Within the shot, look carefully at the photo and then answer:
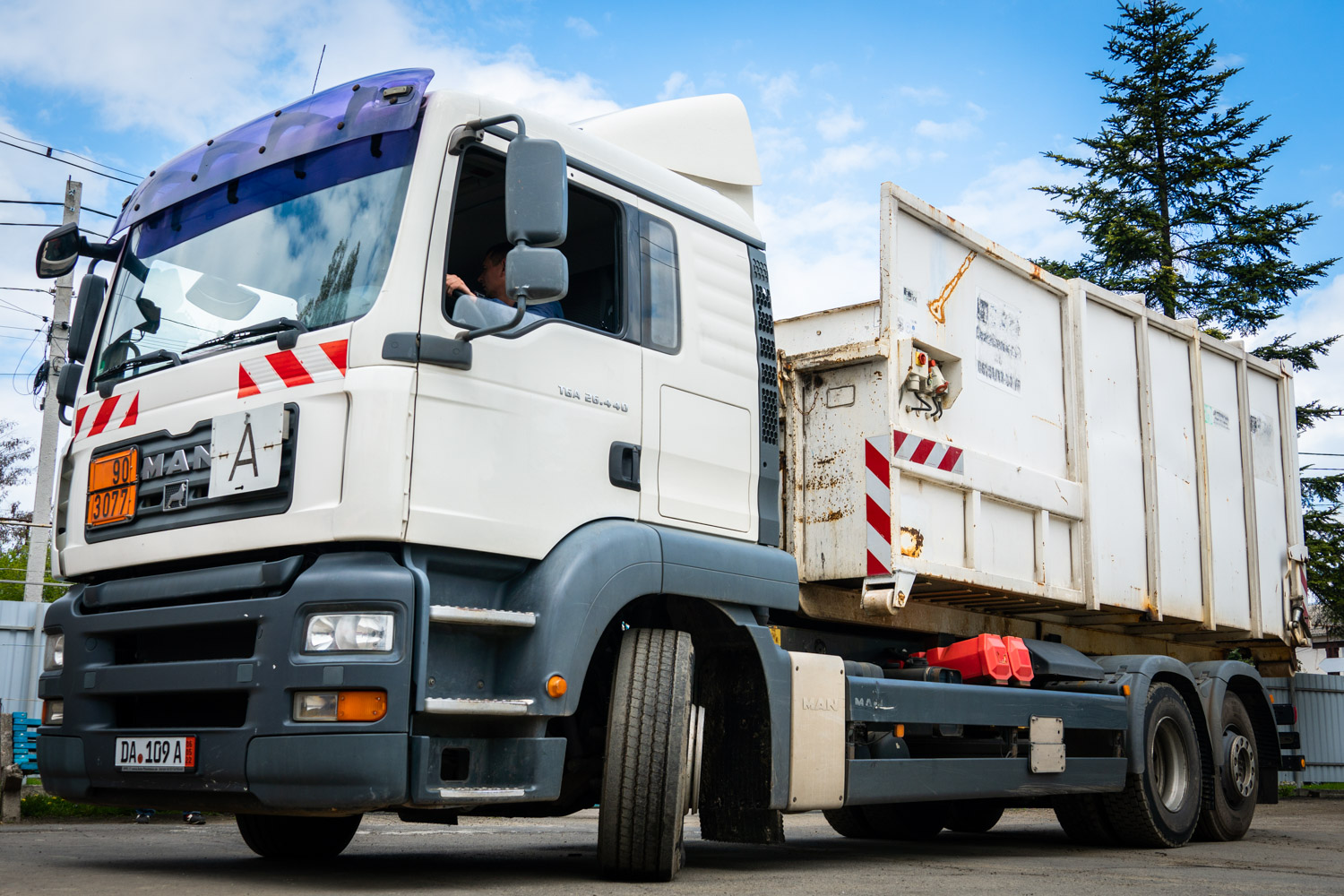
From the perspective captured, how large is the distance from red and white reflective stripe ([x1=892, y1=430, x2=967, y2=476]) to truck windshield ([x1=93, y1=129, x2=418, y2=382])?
2699mm

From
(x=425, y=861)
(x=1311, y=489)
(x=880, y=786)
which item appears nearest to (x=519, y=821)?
(x=425, y=861)

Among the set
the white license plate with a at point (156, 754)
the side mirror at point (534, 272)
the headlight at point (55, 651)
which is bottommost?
the white license plate with a at point (156, 754)

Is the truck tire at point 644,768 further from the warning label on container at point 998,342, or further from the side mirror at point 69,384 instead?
the warning label on container at point 998,342

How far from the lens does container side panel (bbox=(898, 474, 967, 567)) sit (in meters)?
6.04

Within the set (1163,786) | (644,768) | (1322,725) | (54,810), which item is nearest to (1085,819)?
→ (1163,786)

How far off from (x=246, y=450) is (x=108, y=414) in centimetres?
92

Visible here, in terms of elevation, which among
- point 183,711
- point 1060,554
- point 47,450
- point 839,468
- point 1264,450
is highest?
point 47,450

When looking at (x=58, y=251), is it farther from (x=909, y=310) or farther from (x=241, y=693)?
(x=909, y=310)

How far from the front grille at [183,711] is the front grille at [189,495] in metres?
0.58

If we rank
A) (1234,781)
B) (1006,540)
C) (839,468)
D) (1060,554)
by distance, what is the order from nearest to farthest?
(839,468) → (1006,540) → (1060,554) → (1234,781)

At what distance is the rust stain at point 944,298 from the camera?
6.48m

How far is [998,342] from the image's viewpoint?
22.9ft

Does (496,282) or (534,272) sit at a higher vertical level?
(496,282)

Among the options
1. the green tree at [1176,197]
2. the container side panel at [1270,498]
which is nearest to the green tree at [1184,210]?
the green tree at [1176,197]
